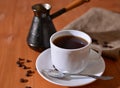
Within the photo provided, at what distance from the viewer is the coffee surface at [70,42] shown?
717mm

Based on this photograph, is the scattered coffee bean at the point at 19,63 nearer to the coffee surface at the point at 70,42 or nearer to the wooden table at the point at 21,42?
the wooden table at the point at 21,42

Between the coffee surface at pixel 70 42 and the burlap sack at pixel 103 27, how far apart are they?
104mm

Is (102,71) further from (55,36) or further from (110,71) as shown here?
(55,36)

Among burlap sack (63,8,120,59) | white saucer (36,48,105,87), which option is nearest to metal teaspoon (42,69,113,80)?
white saucer (36,48,105,87)

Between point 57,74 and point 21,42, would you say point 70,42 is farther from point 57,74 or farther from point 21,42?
point 21,42

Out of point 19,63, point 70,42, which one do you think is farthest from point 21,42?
point 70,42

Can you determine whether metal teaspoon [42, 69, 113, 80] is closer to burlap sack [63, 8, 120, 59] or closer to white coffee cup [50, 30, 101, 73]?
white coffee cup [50, 30, 101, 73]

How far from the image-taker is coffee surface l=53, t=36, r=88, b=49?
0.72 m

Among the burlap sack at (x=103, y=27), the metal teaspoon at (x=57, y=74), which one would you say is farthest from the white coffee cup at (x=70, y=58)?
the burlap sack at (x=103, y=27)

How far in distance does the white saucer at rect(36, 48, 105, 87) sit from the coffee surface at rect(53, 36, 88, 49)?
7 centimetres

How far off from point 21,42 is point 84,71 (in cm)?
28

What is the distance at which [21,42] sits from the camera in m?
0.89

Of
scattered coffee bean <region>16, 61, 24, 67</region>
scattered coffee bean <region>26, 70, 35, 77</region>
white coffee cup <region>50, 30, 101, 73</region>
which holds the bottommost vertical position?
scattered coffee bean <region>26, 70, 35, 77</region>

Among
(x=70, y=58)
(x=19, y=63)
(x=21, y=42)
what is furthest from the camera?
(x=21, y=42)
